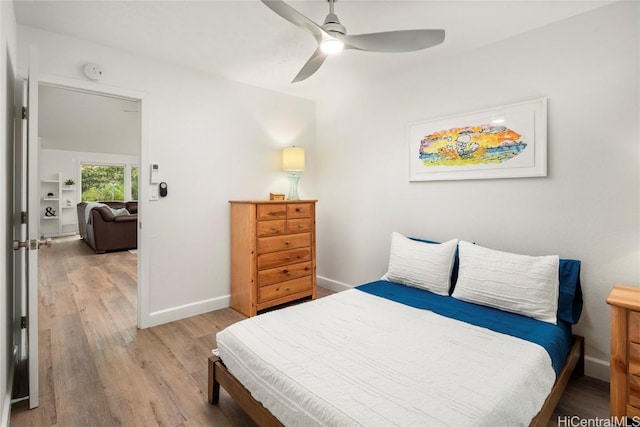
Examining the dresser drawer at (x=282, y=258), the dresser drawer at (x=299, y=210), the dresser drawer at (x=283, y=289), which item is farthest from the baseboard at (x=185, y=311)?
the dresser drawer at (x=299, y=210)

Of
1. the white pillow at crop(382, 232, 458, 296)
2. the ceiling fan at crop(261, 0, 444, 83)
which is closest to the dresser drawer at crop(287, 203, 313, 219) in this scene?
the white pillow at crop(382, 232, 458, 296)

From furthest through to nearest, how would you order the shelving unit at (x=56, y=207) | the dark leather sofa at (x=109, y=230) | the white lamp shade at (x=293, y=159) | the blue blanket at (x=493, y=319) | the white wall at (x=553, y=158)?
the shelving unit at (x=56, y=207) < the dark leather sofa at (x=109, y=230) < the white lamp shade at (x=293, y=159) < the white wall at (x=553, y=158) < the blue blanket at (x=493, y=319)

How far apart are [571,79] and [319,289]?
3083mm

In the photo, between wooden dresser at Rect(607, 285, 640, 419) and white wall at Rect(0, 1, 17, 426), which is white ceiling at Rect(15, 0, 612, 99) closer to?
white wall at Rect(0, 1, 17, 426)

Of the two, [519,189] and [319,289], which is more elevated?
[519,189]

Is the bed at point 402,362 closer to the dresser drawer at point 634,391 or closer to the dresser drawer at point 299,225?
the dresser drawer at point 634,391

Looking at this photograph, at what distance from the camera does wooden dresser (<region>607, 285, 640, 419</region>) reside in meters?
1.54

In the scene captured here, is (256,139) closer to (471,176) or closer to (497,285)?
(471,176)

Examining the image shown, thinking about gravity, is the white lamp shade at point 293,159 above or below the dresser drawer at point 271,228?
above

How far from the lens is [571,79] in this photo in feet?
6.96

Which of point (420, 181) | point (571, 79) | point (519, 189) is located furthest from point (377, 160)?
point (571, 79)

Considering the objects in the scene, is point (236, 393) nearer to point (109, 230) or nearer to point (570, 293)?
point (570, 293)

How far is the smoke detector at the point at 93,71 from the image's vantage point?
8.04 feet

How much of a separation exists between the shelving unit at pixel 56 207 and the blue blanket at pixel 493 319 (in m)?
9.10
